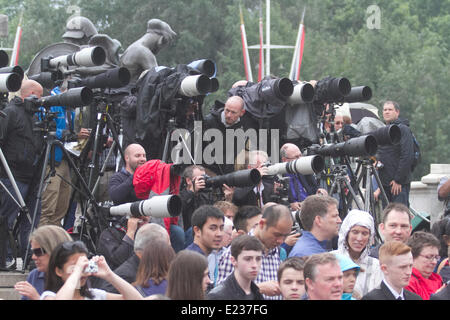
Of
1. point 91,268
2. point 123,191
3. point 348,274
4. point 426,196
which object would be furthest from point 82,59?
point 426,196

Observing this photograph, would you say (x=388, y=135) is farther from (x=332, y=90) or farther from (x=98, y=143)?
(x=98, y=143)

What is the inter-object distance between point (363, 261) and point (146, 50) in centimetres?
462

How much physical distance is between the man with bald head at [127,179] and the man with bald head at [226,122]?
137cm

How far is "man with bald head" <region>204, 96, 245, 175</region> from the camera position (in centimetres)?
1069

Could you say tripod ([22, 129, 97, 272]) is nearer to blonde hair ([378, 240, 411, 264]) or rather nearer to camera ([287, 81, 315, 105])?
camera ([287, 81, 315, 105])

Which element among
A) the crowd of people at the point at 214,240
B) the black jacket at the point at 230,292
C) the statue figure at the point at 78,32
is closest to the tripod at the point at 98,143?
the crowd of people at the point at 214,240

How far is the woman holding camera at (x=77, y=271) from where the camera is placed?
6.01m

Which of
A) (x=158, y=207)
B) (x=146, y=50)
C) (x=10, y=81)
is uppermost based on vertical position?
(x=146, y=50)

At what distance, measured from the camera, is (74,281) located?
232 inches

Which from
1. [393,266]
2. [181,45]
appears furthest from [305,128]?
[181,45]

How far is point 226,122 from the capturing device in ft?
35.4

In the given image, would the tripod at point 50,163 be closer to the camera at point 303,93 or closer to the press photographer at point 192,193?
the press photographer at point 192,193
